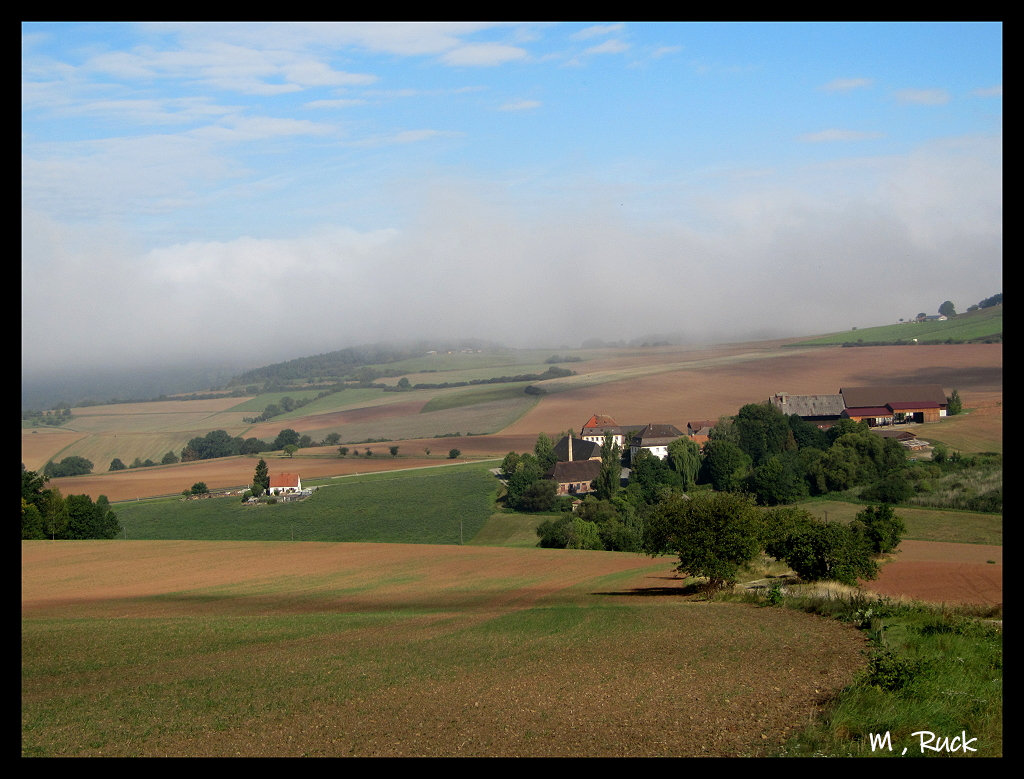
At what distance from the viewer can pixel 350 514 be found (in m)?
66.4

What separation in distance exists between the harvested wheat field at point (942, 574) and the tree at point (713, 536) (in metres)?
5.12

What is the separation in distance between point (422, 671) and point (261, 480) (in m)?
63.7

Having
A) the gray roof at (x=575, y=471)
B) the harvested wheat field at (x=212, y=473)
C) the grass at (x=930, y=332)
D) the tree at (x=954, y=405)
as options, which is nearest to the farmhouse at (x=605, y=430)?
the gray roof at (x=575, y=471)

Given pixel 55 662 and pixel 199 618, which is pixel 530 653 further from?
pixel 199 618

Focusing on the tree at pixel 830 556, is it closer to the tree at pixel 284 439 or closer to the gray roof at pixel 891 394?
the gray roof at pixel 891 394

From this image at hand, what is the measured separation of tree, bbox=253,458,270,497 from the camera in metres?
74.9

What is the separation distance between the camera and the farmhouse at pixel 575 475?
253 feet

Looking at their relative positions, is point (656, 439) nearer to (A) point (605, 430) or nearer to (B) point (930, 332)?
(A) point (605, 430)

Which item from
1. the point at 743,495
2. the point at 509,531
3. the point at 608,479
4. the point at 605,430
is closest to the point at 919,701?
the point at 743,495

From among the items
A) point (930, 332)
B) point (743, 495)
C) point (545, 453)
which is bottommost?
point (545, 453)

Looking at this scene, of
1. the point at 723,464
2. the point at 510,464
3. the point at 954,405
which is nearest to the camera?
the point at 723,464

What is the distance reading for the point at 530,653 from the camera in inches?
731

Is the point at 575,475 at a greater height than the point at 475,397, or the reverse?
the point at 475,397
